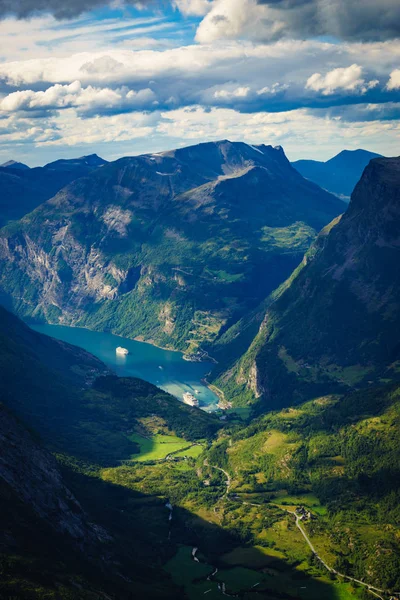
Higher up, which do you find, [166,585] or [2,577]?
[2,577]

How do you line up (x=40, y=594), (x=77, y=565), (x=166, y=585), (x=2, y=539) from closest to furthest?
(x=40, y=594) → (x=2, y=539) → (x=77, y=565) → (x=166, y=585)

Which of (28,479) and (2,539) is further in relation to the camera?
(28,479)

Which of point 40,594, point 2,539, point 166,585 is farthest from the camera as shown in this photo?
point 166,585

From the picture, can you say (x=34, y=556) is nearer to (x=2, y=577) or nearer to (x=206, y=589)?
(x=2, y=577)

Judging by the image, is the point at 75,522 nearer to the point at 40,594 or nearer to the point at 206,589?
the point at 206,589

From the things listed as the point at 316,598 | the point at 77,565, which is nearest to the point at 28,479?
the point at 77,565

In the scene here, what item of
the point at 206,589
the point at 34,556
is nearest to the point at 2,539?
the point at 34,556

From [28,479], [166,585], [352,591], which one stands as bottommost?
[352,591]

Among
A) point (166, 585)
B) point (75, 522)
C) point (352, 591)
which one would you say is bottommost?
point (352, 591)

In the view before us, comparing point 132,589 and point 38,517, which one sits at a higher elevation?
point 38,517
